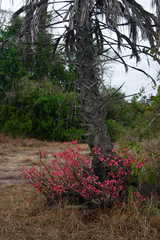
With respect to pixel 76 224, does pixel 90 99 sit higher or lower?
higher

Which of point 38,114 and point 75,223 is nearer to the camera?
point 75,223

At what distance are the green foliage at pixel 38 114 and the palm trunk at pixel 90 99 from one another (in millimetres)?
9529

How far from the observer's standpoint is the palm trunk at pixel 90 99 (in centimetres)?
372

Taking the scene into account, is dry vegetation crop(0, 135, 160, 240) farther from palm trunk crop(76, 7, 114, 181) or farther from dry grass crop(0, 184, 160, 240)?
palm trunk crop(76, 7, 114, 181)

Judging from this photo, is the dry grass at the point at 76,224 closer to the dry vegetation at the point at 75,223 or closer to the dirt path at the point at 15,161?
the dry vegetation at the point at 75,223

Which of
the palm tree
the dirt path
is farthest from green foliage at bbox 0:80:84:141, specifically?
the palm tree

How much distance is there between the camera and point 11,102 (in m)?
15.0

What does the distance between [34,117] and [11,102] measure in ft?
7.09

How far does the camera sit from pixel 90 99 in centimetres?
384

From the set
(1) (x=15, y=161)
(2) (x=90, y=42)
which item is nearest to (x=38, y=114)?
(1) (x=15, y=161)

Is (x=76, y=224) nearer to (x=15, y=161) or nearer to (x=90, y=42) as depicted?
(x=90, y=42)

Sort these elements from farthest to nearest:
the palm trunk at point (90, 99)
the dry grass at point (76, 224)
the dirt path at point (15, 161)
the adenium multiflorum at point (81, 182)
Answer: the dirt path at point (15, 161) < the palm trunk at point (90, 99) < the adenium multiflorum at point (81, 182) < the dry grass at point (76, 224)

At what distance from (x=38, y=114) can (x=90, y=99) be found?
36.6ft

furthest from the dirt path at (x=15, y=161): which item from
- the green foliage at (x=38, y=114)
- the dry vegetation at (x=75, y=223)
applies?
the green foliage at (x=38, y=114)
